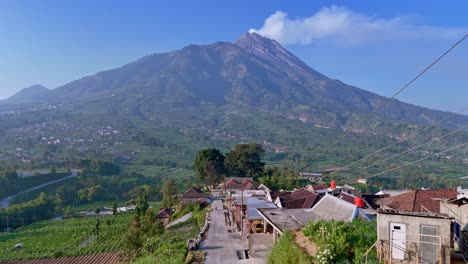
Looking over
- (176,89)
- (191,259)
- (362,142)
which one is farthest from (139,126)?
(191,259)

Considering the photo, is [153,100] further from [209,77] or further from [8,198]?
[8,198]

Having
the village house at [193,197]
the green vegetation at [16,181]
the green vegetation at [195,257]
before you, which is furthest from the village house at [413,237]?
the green vegetation at [16,181]

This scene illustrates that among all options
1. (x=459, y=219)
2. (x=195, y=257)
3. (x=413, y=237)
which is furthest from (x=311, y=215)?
(x=413, y=237)

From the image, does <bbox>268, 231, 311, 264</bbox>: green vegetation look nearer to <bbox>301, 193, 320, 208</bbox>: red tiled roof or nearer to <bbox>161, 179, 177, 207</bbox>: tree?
<bbox>301, 193, 320, 208</bbox>: red tiled roof

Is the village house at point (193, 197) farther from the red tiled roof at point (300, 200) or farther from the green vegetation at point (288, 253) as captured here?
the green vegetation at point (288, 253)

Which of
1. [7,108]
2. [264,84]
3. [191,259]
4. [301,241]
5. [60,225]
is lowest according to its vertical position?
[60,225]

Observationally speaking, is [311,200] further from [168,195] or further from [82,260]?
[168,195]

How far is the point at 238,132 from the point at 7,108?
99.3 metres

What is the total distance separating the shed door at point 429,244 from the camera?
7.68 meters

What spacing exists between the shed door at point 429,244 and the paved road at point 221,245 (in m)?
5.42

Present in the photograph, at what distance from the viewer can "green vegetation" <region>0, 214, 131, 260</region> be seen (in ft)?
93.1

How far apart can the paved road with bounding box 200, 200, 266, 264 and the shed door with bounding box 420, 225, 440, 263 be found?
5.42 m

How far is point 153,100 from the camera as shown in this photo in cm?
15175

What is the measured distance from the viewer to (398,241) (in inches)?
316
